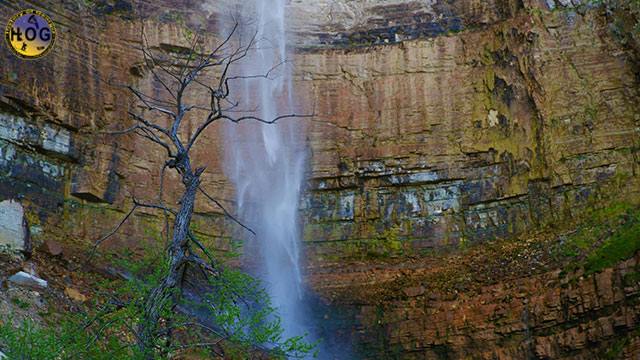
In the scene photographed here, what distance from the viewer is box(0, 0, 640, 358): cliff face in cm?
2031

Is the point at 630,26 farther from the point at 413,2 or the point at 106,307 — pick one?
the point at 106,307

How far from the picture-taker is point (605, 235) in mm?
20219

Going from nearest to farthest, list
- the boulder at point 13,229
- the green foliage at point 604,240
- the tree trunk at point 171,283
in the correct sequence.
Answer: the tree trunk at point 171,283 < the boulder at point 13,229 < the green foliage at point 604,240

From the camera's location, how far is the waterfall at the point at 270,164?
2388 centimetres

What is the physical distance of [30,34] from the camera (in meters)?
21.5

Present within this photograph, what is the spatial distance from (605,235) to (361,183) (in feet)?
24.9

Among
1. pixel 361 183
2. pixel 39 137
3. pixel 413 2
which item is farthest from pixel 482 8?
pixel 39 137

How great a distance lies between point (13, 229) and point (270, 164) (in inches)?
362

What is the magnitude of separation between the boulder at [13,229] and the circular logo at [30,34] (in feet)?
14.2

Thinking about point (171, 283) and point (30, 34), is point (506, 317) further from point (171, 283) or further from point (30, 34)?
point (30, 34)

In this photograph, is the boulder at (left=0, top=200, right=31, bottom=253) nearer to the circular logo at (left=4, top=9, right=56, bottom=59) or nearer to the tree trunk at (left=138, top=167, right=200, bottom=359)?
the circular logo at (left=4, top=9, right=56, bottom=59)

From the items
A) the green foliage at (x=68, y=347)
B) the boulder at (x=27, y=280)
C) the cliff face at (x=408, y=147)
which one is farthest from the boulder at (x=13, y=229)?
the green foliage at (x=68, y=347)

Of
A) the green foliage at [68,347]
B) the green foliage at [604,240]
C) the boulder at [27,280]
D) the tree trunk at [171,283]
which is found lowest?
the green foliage at [68,347]

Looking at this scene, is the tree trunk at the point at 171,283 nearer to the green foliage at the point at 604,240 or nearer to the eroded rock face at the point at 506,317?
the eroded rock face at the point at 506,317
